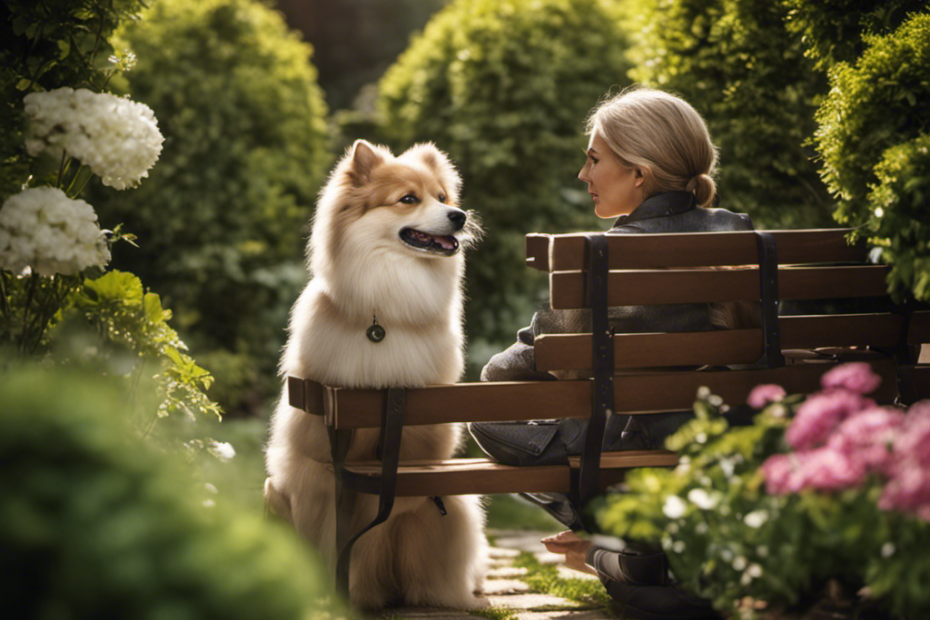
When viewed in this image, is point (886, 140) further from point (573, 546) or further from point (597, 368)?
point (573, 546)

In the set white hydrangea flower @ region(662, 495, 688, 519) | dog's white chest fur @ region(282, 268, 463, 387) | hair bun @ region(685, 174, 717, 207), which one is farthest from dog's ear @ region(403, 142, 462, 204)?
white hydrangea flower @ region(662, 495, 688, 519)

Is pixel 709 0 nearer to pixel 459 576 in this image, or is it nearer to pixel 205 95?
pixel 459 576

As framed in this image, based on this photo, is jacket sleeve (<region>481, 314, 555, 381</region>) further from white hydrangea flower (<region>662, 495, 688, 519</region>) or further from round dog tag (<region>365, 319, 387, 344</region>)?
white hydrangea flower (<region>662, 495, 688, 519</region>)

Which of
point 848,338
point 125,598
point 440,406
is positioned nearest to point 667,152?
point 848,338

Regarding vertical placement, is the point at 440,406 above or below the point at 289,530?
above

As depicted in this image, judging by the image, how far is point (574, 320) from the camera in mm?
2846

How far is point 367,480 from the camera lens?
279cm

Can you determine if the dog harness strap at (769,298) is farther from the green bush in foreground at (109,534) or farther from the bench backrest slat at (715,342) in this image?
the green bush in foreground at (109,534)

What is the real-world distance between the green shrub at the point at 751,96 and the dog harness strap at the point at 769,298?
2.03 meters

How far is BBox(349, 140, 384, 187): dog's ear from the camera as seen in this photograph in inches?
127

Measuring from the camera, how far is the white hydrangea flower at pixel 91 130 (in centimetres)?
272

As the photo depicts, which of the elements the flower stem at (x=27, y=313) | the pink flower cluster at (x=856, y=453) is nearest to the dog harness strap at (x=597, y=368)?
the pink flower cluster at (x=856, y=453)

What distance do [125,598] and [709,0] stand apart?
452cm

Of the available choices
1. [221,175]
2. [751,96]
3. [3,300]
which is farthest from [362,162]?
[221,175]
